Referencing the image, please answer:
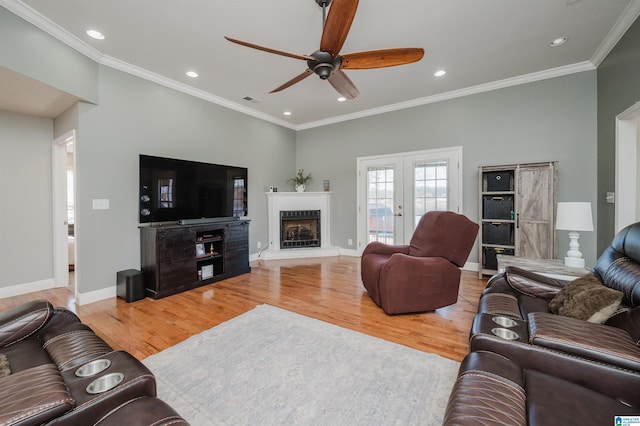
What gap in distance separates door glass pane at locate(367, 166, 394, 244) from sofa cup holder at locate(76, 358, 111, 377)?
4.66 m

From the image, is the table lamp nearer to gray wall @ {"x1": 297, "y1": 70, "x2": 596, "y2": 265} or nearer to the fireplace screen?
gray wall @ {"x1": 297, "y1": 70, "x2": 596, "y2": 265}

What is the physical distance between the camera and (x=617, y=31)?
107 inches

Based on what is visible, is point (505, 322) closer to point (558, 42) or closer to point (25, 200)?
point (558, 42)

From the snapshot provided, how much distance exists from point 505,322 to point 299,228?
466 cm

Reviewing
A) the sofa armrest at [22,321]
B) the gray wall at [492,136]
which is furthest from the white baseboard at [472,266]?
the sofa armrest at [22,321]

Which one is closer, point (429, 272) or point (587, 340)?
point (587, 340)

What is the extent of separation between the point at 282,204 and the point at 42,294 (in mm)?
3875

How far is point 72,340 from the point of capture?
1273mm

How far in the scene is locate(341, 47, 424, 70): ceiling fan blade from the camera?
83.7 inches

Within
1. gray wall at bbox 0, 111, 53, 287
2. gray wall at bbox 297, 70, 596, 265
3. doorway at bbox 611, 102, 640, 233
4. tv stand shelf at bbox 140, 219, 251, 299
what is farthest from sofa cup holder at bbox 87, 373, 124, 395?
gray wall at bbox 297, 70, 596, 265

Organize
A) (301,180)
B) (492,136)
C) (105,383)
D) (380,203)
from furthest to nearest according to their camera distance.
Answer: (301,180), (380,203), (492,136), (105,383)

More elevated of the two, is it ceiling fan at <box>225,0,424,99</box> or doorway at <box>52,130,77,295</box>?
ceiling fan at <box>225,0,424,99</box>

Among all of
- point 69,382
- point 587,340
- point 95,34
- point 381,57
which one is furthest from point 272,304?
point 95,34

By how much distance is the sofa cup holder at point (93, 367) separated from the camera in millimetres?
1002
